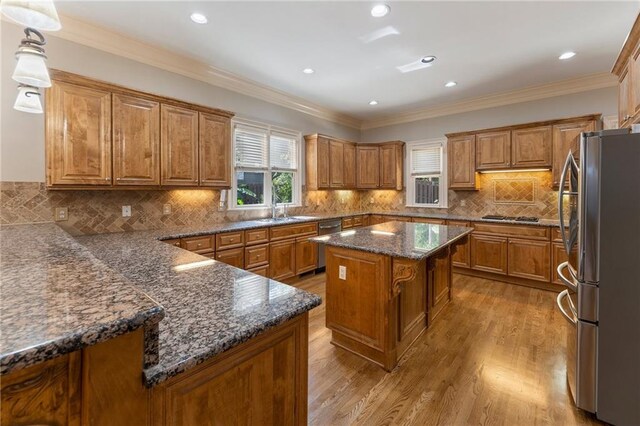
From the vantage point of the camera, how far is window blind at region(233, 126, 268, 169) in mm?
4332

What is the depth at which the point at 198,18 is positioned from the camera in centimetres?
272

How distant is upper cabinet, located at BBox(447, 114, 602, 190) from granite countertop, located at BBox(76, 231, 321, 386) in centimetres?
441

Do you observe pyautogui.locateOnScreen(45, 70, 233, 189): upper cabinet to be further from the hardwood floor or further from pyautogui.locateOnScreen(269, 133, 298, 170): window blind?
the hardwood floor

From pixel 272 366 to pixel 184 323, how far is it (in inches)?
13.8

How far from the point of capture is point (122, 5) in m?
2.55

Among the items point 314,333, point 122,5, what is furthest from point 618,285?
point 122,5

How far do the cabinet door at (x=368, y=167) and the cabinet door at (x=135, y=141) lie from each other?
12.9ft

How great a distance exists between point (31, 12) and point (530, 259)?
17.5ft

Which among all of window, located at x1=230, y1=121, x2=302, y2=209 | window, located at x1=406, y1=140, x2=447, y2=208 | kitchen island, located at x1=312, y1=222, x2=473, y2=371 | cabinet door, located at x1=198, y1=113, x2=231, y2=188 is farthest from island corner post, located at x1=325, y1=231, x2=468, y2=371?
window, located at x1=406, y1=140, x2=447, y2=208

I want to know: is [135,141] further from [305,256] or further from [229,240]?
[305,256]

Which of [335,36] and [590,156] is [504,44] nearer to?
[335,36]

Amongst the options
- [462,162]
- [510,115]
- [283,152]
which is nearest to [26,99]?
[283,152]

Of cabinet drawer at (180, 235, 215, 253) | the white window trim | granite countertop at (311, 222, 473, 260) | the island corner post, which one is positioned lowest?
the island corner post

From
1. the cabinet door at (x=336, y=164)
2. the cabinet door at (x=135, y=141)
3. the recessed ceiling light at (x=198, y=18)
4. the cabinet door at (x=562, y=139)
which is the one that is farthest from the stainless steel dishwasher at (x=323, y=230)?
the cabinet door at (x=562, y=139)
